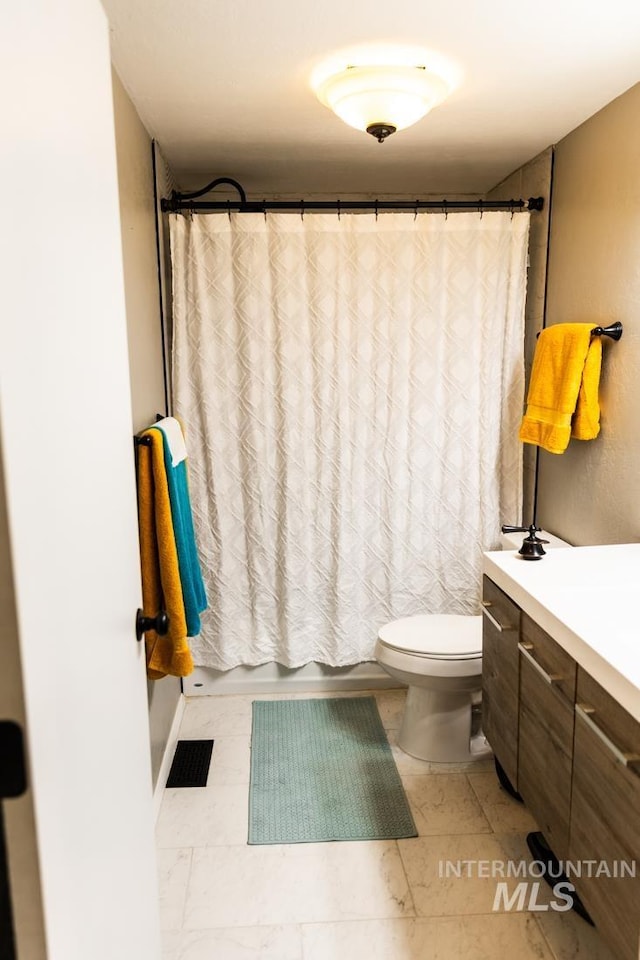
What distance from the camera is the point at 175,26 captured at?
1635mm

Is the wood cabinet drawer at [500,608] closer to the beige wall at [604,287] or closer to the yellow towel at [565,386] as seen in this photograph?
the beige wall at [604,287]

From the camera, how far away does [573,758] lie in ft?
4.78

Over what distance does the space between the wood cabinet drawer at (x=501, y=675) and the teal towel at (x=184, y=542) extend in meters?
0.93

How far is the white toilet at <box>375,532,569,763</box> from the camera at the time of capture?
7.57ft

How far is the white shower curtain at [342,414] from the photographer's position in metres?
2.60

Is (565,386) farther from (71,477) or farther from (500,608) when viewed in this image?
(71,477)

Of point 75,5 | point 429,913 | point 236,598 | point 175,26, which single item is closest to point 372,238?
point 175,26

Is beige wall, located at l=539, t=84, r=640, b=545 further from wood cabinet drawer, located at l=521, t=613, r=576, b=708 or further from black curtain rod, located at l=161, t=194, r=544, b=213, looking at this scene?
wood cabinet drawer, located at l=521, t=613, r=576, b=708

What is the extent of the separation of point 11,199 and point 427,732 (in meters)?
2.25

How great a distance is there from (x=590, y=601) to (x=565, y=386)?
0.90 meters

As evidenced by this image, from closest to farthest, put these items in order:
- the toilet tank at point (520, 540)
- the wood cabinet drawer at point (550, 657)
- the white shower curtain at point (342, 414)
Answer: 1. the wood cabinet drawer at point (550, 657)
2. the toilet tank at point (520, 540)
3. the white shower curtain at point (342, 414)

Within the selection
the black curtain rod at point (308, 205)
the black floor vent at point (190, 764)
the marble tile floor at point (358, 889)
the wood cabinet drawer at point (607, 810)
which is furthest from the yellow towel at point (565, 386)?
the black floor vent at point (190, 764)

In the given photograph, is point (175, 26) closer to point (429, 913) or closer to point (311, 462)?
point (311, 462)

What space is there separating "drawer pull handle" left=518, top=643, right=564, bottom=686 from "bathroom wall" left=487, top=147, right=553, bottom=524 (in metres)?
1.14
